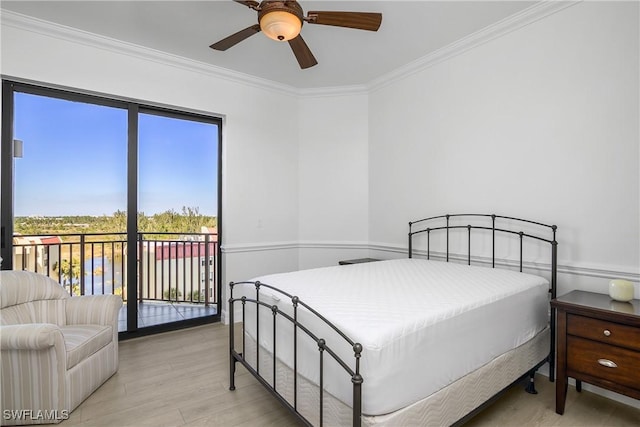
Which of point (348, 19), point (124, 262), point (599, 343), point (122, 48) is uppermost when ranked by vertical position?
point (122, 48)

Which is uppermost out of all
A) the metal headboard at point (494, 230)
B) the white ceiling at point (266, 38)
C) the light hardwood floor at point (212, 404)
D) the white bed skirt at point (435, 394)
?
the white ceiling at point (266, 38)

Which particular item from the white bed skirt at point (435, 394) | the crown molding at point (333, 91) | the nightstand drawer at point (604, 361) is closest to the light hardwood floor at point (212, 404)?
the white bed skirt at point (435, 394)

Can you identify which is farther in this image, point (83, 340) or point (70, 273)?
point (70, 273)

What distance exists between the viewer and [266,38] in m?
3.14

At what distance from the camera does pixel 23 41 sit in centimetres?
276

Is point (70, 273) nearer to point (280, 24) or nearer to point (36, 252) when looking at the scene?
point (36, 252)

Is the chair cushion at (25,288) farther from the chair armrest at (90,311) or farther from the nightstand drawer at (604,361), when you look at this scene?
the nightstand drawer at (604,361)

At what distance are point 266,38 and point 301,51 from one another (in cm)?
88

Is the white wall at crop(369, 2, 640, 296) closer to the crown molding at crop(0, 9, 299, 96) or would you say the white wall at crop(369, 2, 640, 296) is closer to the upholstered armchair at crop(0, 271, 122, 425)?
the crown molding at crop(0, 9, 299, 96)

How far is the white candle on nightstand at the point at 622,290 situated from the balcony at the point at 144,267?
3.79 m

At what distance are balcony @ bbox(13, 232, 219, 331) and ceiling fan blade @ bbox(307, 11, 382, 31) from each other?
2833 millimetres

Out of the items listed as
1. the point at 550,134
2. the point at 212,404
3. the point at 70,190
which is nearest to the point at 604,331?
the point at 550,134

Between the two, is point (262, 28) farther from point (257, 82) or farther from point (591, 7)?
point (591, 7)

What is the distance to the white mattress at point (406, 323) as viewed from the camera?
1366 mm
